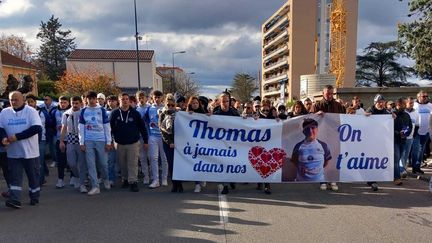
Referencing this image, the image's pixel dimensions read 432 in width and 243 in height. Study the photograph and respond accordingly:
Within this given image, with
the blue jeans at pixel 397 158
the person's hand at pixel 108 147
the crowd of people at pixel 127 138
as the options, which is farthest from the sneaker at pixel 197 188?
the blue jeans at pixel 397 158

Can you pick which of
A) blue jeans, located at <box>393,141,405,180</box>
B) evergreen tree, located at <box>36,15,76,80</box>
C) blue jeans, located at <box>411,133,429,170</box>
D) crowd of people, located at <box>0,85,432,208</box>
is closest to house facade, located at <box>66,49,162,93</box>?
evergreen tree, located at <box>36,15,76,80</box>

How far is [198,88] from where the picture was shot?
85688mm

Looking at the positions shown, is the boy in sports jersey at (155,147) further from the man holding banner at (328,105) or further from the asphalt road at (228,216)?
the man holding banner at (328,105)

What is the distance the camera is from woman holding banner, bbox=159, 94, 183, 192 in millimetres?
8141

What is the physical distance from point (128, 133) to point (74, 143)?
1.16 meters

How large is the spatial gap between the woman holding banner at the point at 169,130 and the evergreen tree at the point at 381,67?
89.1 meters

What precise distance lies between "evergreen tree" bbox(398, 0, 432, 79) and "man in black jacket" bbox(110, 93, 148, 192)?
76.1 ft

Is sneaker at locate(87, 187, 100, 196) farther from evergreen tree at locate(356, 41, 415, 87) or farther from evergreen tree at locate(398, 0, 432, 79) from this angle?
evergreen tree at locate(356, 41, 415, 87)

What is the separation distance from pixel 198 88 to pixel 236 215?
7979cm

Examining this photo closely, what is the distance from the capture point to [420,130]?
1020cm

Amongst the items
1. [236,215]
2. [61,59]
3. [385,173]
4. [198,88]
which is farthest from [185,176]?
[61,59]

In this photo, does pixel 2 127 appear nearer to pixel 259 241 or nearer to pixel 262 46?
pixel 259 241

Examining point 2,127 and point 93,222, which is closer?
point 93,222

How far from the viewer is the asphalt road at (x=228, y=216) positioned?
547cm
